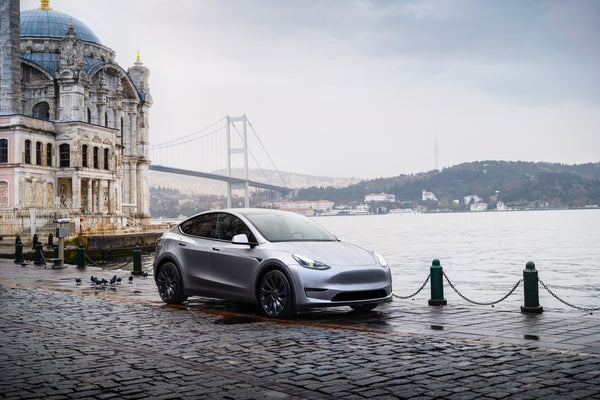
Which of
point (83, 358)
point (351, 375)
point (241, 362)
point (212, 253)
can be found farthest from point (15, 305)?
point (351, 375)

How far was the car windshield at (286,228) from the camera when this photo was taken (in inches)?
402

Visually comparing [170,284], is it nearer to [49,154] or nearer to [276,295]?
[276,295]

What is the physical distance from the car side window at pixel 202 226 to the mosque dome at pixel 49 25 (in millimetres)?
60300

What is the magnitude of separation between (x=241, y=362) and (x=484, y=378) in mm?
2248

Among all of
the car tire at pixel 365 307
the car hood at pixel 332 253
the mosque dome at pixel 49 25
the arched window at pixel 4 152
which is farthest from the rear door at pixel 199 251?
the mosque dome at pixel 49 25

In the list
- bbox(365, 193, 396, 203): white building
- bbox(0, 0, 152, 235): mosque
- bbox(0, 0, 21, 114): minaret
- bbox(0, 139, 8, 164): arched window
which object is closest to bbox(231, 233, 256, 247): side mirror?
bbox(0, 0, 152, 235): mosque

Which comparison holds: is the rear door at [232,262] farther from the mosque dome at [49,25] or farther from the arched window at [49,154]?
the mosque dome at [49,25]

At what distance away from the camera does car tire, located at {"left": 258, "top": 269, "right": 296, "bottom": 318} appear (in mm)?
9234

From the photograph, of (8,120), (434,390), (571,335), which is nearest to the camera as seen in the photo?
(434,390)

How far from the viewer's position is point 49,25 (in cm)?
6744

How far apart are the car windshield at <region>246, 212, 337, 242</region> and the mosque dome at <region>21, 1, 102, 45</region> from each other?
61.5 m

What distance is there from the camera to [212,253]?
10609 mm

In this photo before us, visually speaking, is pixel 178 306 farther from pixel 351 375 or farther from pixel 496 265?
pixel 496 265

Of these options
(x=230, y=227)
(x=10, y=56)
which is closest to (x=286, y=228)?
(x=230, y=227)
